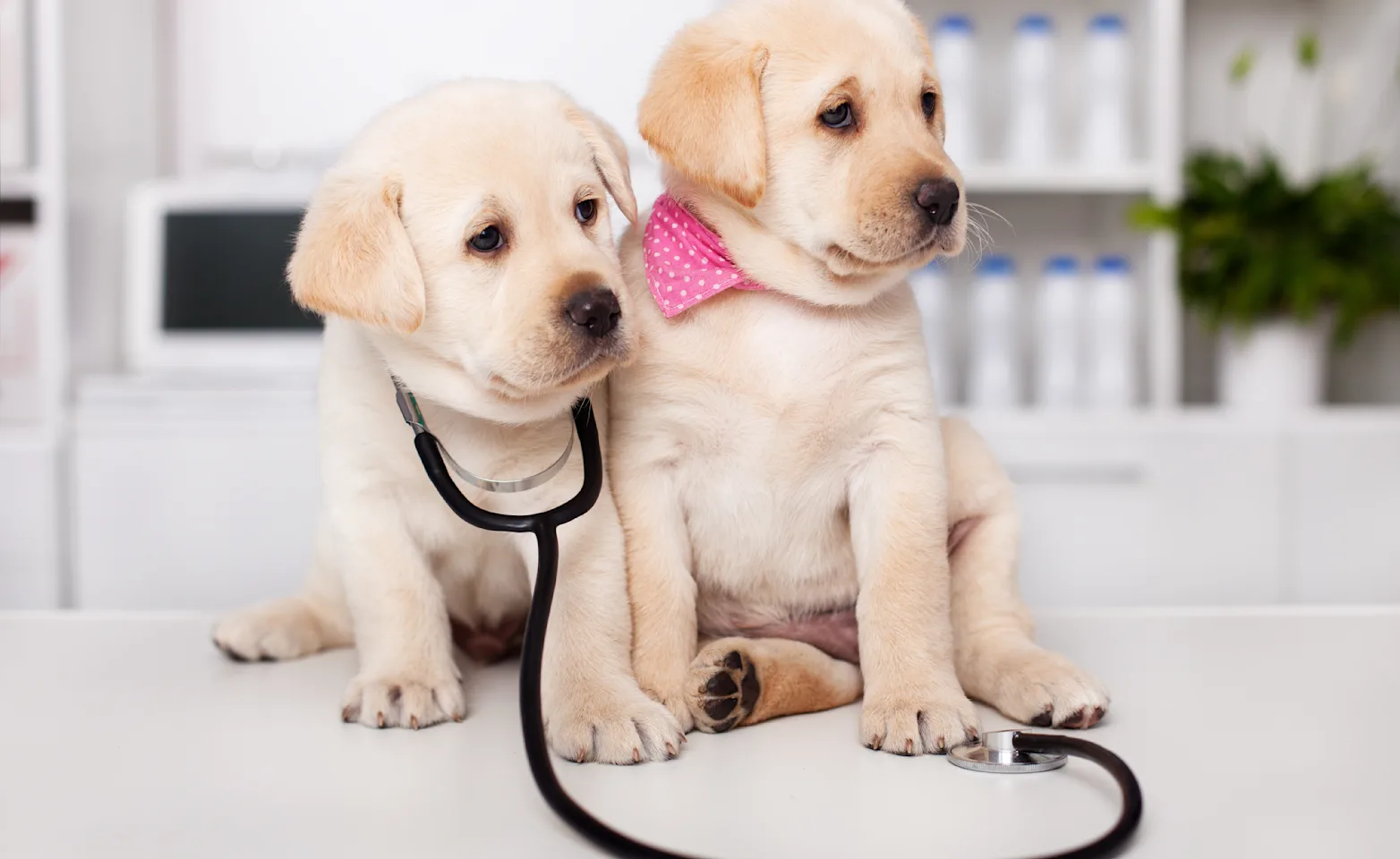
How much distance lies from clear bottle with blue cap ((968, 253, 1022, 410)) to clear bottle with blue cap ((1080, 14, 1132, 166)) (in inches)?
15.6

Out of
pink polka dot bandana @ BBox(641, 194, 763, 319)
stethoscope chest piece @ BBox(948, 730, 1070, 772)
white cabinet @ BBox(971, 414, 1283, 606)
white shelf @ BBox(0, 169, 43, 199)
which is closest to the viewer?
stethoscope chest piece @ BBox(948, 730, 1070, 772)

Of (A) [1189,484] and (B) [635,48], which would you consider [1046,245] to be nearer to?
(A) [1189,484]

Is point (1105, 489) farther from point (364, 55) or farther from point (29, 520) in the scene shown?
point (29, 520)

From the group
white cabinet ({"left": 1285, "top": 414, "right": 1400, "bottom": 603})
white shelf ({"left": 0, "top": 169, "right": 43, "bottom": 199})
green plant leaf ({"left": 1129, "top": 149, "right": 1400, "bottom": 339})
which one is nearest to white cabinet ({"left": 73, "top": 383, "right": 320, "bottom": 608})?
white shelf ({"left": 0, "top": 169, "right": 43, "bottom": 199})

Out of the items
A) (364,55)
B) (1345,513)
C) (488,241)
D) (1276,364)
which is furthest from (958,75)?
(488,241)

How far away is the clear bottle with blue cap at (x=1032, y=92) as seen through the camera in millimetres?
3055

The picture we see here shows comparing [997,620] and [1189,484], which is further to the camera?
[1189,484]

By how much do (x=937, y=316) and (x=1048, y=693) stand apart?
212 centimetres

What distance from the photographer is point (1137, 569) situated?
9.14 ft

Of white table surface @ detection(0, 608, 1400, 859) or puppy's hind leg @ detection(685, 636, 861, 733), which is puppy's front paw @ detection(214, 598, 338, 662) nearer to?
white table surface @ detection(0, 608, 1400, 859)

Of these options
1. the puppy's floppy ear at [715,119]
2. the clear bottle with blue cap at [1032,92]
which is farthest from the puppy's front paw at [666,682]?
the clear bottle with blue cap at [1032,92]

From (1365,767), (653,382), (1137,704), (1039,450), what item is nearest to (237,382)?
(1039,450)

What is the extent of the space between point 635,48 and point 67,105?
1.40 metres

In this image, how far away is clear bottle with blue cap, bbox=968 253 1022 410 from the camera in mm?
3000
